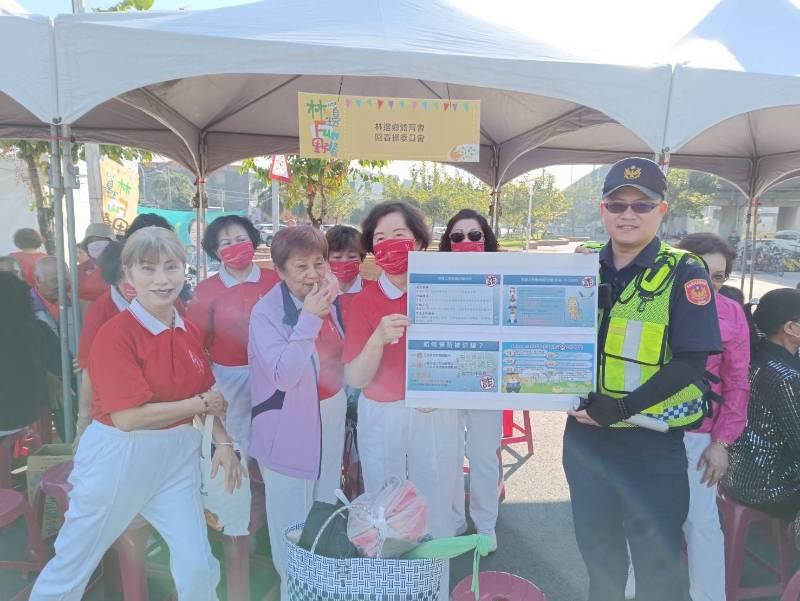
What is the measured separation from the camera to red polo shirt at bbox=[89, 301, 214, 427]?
74.6 inches

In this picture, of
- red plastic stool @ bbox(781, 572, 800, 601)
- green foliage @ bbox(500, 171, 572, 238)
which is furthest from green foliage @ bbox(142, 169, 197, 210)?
red plastic stool @ bbox(781, 572, 800, 601)

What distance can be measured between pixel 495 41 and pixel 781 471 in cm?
281

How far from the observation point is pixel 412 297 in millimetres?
2041

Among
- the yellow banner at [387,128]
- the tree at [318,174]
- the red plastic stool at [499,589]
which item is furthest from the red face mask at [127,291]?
the tree at [318,174]

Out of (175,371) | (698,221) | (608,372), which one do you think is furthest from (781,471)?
(698,221)

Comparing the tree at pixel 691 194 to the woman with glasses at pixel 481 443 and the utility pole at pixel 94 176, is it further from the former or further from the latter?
the woman with glasses at pixel 481 443

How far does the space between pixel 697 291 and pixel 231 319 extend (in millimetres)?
2335

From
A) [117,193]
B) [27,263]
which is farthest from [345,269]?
[117,193]

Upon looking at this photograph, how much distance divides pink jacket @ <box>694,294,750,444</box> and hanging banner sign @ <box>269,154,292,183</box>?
700 cm

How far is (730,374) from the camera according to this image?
2402 mm

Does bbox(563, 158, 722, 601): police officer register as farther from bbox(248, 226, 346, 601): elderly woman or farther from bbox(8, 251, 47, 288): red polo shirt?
bbox(8, 251, 47, 288): red polo shirt

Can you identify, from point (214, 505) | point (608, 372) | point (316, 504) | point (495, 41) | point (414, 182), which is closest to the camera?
point (316, 504)

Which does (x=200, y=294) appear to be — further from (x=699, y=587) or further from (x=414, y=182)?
Result: (x=414, y=182)

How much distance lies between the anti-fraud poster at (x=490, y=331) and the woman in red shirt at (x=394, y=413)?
0.48 ft
